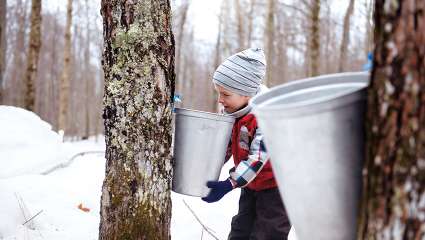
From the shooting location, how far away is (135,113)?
1.97 metres

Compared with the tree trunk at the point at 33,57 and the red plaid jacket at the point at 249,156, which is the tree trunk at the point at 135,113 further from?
the tree trunk at the point at 33,57

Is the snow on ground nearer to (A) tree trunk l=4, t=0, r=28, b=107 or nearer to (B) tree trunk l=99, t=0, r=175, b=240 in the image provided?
(B) tree trunk l=99, t=0, r=175, b=240

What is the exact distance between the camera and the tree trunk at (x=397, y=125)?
96cm

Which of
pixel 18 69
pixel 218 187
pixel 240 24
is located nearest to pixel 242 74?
pixel 218 187

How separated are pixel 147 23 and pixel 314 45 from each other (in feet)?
23.2

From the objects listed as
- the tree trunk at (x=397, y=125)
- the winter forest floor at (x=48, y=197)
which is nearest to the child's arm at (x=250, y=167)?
the tree trunk at (x=397, y=125)

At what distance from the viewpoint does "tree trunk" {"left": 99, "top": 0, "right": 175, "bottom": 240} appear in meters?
1.97

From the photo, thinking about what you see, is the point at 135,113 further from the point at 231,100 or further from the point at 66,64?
the point at 66,64

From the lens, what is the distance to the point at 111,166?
202 centimetres

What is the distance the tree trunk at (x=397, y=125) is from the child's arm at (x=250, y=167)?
111cm

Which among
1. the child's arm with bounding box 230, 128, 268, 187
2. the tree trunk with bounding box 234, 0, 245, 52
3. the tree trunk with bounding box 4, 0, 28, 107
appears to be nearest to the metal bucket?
the child's arm with bounding box 230, 128, 268, 187

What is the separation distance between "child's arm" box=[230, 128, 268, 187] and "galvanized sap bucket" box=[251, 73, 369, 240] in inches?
35.1

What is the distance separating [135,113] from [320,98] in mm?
1001

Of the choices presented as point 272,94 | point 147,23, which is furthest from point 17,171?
point 272,94
